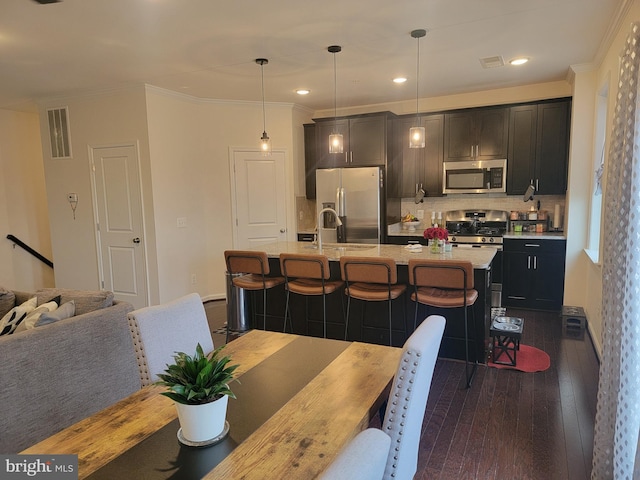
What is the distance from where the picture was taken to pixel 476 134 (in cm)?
545

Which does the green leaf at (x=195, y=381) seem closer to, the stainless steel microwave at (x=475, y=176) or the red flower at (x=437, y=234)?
the red flower at (x=437, y=234)

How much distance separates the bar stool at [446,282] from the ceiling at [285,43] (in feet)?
6.05

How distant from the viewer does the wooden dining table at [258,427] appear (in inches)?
44.1

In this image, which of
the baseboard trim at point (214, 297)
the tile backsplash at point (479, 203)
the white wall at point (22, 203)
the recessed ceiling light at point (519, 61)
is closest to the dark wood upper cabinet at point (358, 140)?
the tile backsplash at point (479, 203)

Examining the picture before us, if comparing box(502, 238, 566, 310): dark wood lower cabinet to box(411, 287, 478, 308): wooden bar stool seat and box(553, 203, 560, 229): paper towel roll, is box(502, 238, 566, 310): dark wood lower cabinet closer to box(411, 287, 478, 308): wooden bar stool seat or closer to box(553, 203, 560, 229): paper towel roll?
Result: box(553, 203, 560, 229): paper towel roll

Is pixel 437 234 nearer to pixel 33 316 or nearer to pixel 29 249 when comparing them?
pixel 33 316

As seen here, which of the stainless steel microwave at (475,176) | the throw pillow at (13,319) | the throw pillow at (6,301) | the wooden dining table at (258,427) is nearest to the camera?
the wooden dining table at (258,427)

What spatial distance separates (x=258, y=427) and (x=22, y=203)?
671cm

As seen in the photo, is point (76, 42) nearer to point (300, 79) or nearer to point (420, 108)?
point (300, 79)

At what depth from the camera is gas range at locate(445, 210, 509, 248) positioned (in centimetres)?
525

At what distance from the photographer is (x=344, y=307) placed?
3.87m

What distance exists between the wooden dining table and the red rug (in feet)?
6.81

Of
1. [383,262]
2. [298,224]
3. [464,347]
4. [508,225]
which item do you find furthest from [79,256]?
[508,225]

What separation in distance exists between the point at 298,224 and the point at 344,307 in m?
2.60
